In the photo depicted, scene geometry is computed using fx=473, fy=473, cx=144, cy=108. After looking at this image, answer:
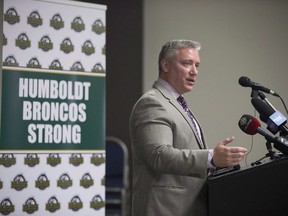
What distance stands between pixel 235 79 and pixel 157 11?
1082mm

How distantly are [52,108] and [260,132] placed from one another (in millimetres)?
2644

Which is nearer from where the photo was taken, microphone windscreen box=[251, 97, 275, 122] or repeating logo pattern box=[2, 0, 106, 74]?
microphone windscreen box=[251, 97, 275, 122]

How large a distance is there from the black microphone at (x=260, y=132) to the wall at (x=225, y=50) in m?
3.14

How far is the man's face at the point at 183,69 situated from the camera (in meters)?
2.14

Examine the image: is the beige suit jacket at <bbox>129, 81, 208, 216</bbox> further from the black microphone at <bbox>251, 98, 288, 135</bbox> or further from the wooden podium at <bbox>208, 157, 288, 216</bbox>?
the black microphone at <bbox>251, 98, 288, 135</bbox>

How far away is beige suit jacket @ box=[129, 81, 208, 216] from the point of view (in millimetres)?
1732

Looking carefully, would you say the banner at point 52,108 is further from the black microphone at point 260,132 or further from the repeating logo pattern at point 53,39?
the black microphone at point 260,132

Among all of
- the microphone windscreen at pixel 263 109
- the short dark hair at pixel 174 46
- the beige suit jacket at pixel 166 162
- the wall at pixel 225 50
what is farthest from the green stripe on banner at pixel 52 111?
the microphone windscreen at pixel 263 109

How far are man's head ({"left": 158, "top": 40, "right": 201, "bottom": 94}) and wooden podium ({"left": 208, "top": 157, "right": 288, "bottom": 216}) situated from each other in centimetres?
67

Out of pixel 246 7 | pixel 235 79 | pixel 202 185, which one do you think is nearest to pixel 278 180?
pixel 202 185

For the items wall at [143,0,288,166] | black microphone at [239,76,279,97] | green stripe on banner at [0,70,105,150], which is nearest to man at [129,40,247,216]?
black microphone at [239,76,279,97]

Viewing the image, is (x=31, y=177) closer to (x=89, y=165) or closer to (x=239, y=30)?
(x=89, y=165)

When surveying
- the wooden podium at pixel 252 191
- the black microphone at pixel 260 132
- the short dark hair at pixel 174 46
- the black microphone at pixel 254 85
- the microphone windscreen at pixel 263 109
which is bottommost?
the wooden podium at pixel 252 191

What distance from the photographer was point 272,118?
1669 millimetres
